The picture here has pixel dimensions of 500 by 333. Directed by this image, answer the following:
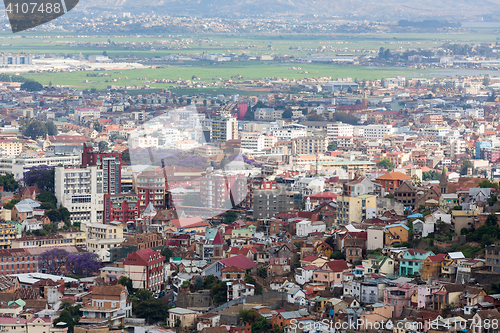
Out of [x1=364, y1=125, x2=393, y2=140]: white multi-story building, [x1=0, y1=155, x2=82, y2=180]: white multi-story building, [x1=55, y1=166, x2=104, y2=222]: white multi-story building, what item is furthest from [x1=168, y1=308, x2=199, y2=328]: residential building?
[x1=364, y1=125, x2=393, y2=140]: white multi-story building

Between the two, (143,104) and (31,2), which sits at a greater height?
(31,2)

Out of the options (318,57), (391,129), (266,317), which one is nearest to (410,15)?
(318,57)

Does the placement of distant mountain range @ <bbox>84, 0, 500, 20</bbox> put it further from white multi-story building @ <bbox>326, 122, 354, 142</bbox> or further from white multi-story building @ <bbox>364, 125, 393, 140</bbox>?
white multi-story building @ <bbox>326, 122, 354, 142</bbox>

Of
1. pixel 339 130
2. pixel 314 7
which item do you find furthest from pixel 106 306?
pixel 314 7

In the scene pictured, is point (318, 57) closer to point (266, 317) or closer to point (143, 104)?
point (143, 104)

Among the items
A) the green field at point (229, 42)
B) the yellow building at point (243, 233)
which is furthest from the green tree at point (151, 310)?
the green field at point (229, 42)

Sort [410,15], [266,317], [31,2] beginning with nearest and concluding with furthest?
[31,2]
[266,317]
[410,15]

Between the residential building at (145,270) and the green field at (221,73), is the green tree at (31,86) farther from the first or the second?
the residential building at (145,270)
